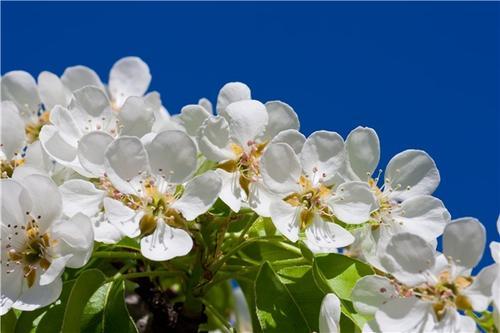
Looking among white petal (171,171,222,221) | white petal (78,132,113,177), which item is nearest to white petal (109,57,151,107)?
white petal (78,132,113,177)

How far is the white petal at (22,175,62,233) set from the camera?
191cm

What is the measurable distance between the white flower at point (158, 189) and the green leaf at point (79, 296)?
170 mm

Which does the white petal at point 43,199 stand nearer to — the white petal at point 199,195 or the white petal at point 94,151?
the white petal at point 94,151

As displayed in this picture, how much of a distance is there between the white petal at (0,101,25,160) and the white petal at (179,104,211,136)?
1.58 ft

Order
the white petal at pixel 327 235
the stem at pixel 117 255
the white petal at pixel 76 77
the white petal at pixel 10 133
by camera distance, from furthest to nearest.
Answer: the white petal at pixel 76 77
the white petal at pixel 10 133
the stem at pixel 117 255
the white petal at pixel 327 235

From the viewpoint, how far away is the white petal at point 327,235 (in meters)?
1.94

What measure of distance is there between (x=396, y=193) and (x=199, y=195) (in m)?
0.55

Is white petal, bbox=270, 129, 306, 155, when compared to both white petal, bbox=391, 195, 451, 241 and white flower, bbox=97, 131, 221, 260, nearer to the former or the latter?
white flower, bbox=97, 131, 221, 260

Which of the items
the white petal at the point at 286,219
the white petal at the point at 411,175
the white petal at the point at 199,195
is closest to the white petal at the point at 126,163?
the white petal at the point at 199,195

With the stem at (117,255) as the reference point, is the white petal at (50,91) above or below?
above

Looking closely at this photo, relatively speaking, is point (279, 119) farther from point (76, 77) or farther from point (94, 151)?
point (76, 77)

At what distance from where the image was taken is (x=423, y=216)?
2.05 meters

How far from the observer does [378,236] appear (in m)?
2.04

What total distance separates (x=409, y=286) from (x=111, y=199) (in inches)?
27.7
